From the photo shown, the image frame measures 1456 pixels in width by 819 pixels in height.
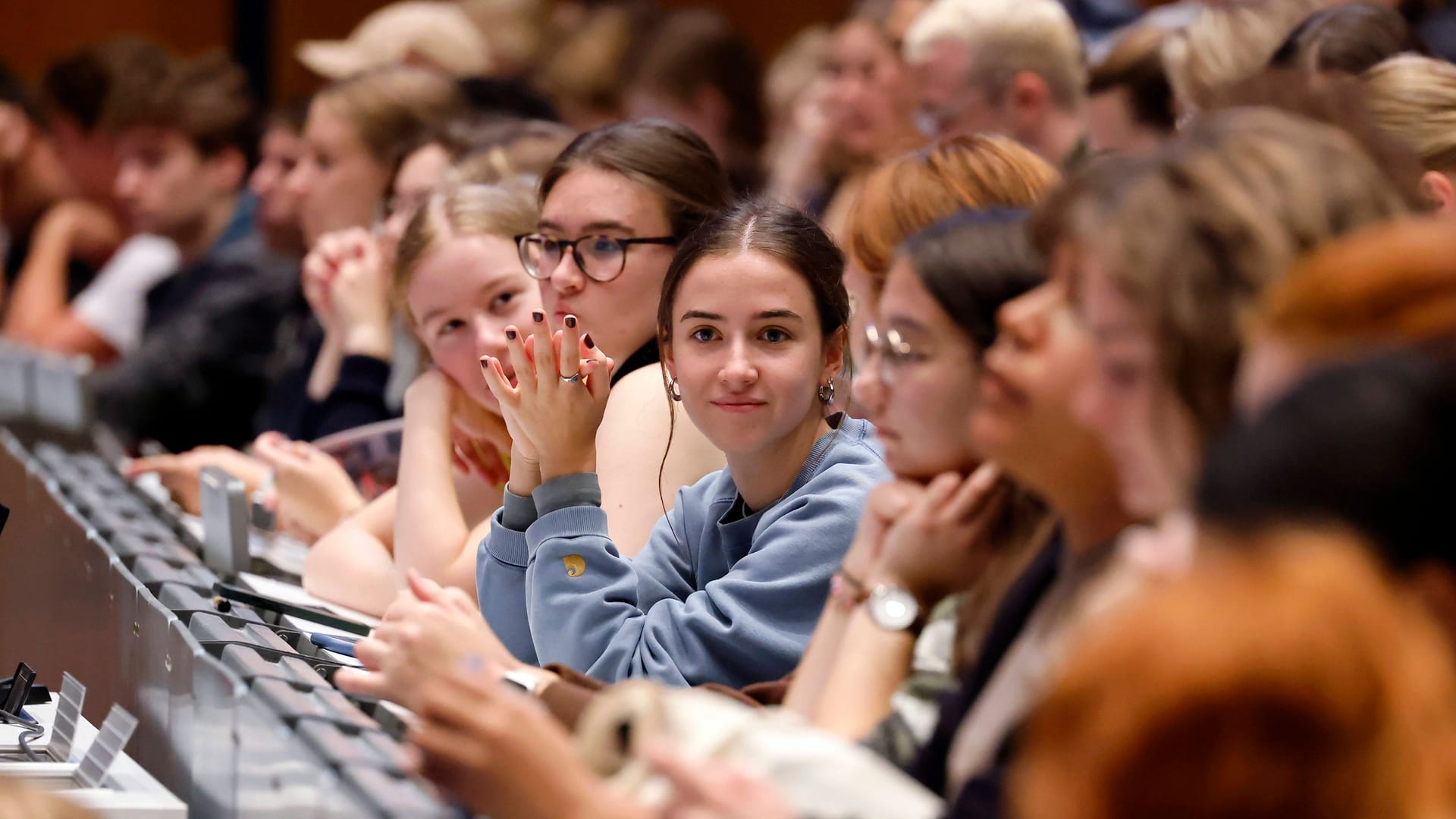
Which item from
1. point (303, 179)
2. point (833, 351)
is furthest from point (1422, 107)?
point (303, 179)

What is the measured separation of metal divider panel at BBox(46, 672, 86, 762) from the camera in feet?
5.72

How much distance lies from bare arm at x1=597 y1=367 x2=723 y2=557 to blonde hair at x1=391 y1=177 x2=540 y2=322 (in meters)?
0.43

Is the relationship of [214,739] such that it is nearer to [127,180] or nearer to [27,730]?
[27,730]

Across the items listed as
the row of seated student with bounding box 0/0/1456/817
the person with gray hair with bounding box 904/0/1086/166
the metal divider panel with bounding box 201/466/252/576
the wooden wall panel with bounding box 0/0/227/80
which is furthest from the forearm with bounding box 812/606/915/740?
the wooden wall panel with bounding box 0/0/227/80

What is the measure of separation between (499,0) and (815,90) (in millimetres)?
1744

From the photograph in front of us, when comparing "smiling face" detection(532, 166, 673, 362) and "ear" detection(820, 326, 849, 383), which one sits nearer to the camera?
"ear" detection(820, 326, 849, 383)

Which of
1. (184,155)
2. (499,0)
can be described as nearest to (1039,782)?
(184,155)

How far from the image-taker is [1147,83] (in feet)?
10.5

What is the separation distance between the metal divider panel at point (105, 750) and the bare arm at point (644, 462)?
0.64m

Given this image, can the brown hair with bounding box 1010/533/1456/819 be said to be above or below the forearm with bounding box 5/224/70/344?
above

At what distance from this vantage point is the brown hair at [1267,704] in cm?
76

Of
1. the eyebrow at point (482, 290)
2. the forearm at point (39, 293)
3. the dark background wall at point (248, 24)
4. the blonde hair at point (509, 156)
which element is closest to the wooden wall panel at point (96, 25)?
the dark background wall at point (248, 24)

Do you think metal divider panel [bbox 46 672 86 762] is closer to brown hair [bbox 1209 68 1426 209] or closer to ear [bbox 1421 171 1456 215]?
brown hair [bbox 1209 68 1426 209]

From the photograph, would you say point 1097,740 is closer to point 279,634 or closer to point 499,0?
point 279,634
